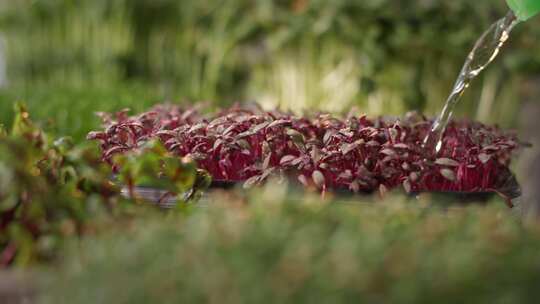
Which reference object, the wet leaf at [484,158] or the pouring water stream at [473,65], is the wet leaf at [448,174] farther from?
the pouring water stream at [473,65]

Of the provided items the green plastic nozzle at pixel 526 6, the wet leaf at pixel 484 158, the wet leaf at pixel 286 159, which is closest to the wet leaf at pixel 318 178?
the wet leaf at pixel 286 159

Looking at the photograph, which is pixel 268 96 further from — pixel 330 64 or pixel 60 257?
pixel 60 257

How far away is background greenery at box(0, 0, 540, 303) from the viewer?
100 cm

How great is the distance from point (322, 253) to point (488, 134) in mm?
1326

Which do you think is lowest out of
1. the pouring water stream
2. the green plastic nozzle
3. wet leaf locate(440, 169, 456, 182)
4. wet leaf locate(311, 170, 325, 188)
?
wet leaf locate(311, 170, 325, 188)

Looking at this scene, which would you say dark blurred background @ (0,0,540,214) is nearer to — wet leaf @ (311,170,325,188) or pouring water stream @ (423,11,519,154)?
pouring water stream @ (423,11,519,154)

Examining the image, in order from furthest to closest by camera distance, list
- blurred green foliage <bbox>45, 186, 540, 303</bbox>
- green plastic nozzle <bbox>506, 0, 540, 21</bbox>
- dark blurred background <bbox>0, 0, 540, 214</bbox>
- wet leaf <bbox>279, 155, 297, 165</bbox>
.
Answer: dark blurred background <bbox>0, 0, 540, 214</bbox> < green plastic nozzle <bbox>506, 0, 540, 21</bbox> < wet leaf <bbox>279, 155, 297, 165</bbox> < blurred green foliage <bbox>45, 186, 540, 303</bbox>

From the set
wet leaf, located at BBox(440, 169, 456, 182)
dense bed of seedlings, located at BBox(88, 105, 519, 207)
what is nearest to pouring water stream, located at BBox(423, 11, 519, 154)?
dense bed of seedlings, located at BBox(88, 105, 519, 207)

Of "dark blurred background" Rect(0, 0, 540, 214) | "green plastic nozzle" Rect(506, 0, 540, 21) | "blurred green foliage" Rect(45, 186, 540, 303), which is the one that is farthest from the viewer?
"dark blurred background" Rect(0, 0, 540, 214)

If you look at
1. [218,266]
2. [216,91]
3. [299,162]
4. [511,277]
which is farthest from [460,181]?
[216,91]

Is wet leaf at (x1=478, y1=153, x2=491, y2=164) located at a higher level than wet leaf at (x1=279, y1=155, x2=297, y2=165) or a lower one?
higher

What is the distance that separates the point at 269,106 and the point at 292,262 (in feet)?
13.7

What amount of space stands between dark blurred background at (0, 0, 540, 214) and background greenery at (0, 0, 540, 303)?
0.01 m

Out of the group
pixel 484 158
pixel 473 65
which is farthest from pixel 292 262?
pixel 473 65
